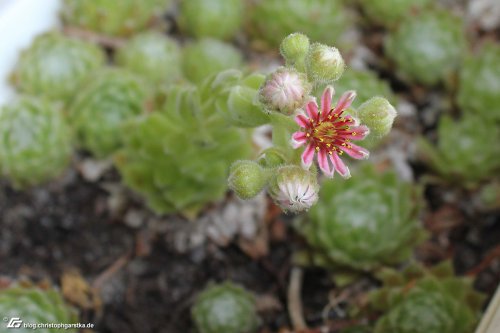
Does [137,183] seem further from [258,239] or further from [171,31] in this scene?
[171,31]

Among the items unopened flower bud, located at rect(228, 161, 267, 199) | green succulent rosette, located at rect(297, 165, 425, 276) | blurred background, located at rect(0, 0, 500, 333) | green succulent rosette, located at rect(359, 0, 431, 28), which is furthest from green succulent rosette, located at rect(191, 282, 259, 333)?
green succulent rosette, located at rect(359, 0, 431, 28)

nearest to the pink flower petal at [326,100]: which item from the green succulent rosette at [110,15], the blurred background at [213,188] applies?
the blurred background at [213,188]

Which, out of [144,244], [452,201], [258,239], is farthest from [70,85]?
[452,201]

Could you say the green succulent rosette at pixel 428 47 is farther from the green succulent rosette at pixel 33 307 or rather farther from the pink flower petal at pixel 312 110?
the green succulent rosette at pixel 33 307

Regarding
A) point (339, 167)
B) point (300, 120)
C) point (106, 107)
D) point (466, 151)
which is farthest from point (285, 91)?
point (466, 151)

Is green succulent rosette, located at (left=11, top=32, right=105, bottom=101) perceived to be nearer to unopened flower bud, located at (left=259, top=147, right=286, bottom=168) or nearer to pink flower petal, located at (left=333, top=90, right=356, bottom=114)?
unopened flower bud, located at (left=259, top=147, right=286, bottom=168)

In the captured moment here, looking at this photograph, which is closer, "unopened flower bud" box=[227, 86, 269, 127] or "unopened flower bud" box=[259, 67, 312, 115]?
"unopened flower bud" box=[259, 67, 312, 115]
